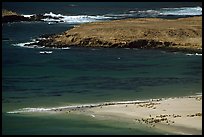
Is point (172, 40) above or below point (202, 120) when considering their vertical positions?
above

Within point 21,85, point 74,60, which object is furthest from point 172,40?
point 21,85

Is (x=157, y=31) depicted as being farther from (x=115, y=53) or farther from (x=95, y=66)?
(x=95, y=66)

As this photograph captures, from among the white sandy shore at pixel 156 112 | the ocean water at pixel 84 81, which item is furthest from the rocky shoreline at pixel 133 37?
the white sandy shore at pixel 156 112

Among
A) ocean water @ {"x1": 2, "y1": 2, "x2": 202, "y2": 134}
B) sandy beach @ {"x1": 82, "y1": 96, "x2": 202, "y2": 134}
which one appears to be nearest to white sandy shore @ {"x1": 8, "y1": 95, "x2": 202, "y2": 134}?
sandy beach @ {"x1": 82, "y1": 96, "x2": 202, "y2": 134}

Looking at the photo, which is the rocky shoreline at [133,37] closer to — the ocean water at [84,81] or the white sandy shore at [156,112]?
the ocean water at [84,81]

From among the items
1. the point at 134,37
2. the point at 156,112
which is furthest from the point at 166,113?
the point at 134,37
